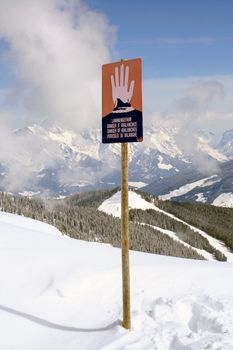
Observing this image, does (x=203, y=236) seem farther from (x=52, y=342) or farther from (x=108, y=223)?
(x=52, y=342)

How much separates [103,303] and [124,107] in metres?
6.35

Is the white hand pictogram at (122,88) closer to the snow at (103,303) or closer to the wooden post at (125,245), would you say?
the wooden post at (125,245)

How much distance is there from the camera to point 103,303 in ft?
44.2

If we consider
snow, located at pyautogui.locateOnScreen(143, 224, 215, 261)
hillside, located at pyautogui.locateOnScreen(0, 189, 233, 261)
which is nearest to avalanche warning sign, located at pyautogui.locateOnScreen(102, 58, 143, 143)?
hillside, located at pyautogui.locateOnScreen(0, 189, 233, 261)

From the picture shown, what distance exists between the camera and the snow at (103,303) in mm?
11312

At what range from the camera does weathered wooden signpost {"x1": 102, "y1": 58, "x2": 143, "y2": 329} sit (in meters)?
11.4

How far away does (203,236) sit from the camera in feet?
560

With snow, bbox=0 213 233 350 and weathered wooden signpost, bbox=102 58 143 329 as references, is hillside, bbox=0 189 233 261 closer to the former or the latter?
snow, bbox=0 213 233 350

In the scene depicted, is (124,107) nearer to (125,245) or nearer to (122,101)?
(122,101)

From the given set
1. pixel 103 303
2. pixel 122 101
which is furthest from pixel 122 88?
pixel 103 303

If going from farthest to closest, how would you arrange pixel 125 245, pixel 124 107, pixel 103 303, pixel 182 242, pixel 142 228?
pixel 182 242, pixel 142 228, pixel 103 303, pixel 125 245, pixel 124 107

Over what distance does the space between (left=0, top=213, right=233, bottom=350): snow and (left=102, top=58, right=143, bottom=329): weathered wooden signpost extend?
1071 mm

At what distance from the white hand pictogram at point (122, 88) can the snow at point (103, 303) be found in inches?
251

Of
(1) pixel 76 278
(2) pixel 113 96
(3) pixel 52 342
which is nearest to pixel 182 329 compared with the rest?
(3) pixel 52 342
